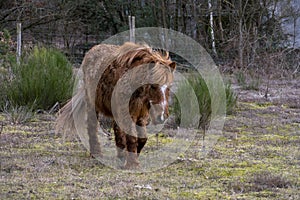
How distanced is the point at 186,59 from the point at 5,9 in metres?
4.87

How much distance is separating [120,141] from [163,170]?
54 cm

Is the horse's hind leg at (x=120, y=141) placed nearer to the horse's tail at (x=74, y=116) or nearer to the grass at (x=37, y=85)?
the horse's tail at (x=74, y=116)

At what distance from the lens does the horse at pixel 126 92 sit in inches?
196

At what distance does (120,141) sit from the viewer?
18.0ft

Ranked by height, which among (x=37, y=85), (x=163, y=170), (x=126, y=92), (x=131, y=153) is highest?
(x=126, y=92)

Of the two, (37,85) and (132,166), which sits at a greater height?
(37,85)

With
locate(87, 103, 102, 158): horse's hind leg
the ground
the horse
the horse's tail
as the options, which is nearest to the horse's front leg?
the horse

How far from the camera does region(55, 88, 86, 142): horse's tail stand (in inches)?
239

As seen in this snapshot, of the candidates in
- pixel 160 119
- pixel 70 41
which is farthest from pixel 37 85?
pixel 70 41

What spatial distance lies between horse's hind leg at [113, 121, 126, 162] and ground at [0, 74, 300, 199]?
23 centimetres

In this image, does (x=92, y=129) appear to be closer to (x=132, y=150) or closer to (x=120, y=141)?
(x=120, y=141)

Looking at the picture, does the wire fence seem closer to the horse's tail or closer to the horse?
the horse's tail

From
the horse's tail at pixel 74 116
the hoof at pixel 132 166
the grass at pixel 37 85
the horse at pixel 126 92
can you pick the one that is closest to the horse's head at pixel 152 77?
the horse at pixel 126 92

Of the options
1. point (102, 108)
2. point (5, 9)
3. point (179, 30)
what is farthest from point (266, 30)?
point (102, 108)
